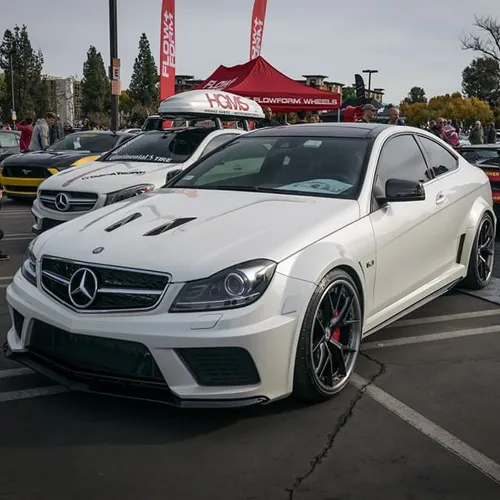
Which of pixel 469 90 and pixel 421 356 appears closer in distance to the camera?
pixel 421 356

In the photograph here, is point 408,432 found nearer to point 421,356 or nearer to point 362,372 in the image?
point 362,372

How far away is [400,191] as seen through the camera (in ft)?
14.2

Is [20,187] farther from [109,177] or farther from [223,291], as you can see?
[223,291]

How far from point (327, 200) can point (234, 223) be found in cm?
71

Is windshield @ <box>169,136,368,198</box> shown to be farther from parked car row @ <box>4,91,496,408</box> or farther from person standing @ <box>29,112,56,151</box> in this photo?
person standing @ <box>29,112,56,151</box>

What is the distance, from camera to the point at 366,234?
4.09 m

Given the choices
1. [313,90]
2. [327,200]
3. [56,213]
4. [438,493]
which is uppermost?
[313,90]

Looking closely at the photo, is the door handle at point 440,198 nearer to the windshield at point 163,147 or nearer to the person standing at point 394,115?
the windshield at point 163,147

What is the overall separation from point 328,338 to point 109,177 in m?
4.86

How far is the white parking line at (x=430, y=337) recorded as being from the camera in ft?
15.6

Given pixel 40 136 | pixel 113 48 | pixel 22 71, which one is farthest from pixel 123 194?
pixel 22 71

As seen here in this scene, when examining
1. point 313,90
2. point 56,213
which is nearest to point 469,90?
point 313,90

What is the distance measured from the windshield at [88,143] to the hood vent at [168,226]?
910 centimetres

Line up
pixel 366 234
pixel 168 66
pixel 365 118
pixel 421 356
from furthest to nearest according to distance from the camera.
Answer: pixel 168 66
pixel 365 118
pixel 421 356
pixel 366 234
